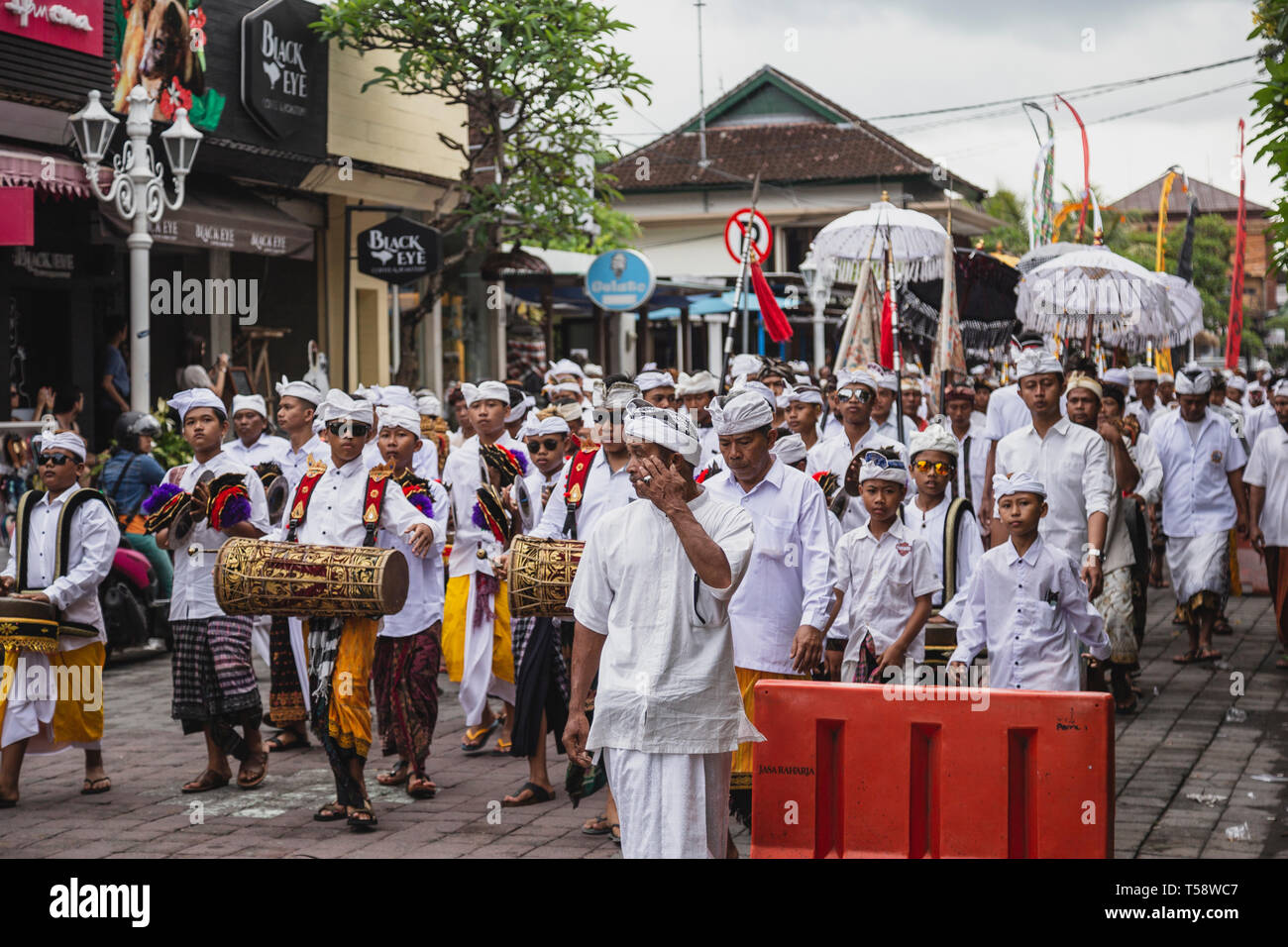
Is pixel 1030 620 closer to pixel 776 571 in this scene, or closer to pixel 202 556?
pixel 776 571

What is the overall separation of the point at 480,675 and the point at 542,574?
2.01 meters

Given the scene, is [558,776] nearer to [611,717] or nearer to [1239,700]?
[611,717]

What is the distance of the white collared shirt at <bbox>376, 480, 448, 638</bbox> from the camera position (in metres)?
8.13

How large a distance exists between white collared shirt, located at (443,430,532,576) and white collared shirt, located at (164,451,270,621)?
126cm

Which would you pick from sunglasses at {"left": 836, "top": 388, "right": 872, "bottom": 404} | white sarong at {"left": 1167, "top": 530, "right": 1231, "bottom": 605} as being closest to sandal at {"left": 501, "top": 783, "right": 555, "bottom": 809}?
sunglasses at {"left": 836, "top": 388, "right": 872, "bottom": 404}

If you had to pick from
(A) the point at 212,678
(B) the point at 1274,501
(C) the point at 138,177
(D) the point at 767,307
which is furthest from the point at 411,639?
(D) the point at 767,307

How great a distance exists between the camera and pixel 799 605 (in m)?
6.84

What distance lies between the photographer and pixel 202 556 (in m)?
8.48

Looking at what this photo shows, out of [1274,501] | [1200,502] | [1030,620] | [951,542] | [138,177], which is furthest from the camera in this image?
[138,177]

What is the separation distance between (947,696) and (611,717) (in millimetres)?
1110

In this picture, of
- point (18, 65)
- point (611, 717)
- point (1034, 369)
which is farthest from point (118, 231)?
point (611, 717)

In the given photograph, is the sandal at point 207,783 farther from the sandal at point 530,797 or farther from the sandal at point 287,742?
the sandal at point 530,797

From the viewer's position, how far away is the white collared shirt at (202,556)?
8.42 meters

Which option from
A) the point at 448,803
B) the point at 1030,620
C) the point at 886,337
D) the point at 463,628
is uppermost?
the point at 886,337
